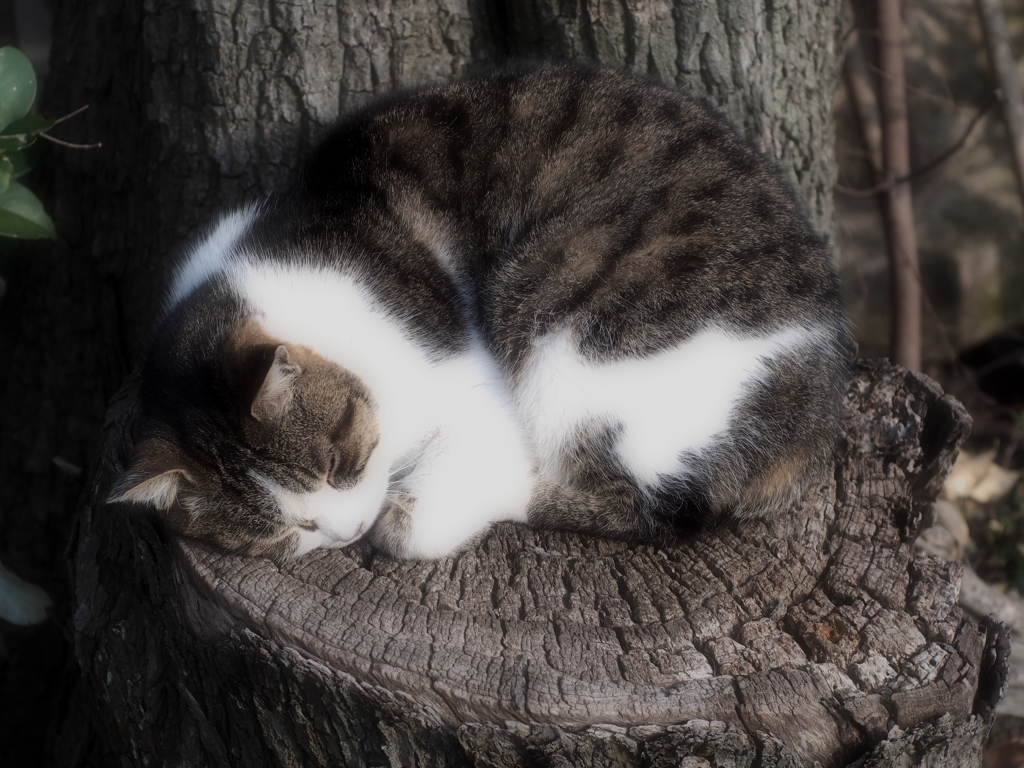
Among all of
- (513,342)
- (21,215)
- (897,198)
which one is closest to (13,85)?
(21,215)

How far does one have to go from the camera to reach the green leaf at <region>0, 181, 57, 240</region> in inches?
76.7

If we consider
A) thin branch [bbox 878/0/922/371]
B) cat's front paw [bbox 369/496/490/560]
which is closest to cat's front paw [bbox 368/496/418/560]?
cat's front paw [bbox 369/496/490/560]

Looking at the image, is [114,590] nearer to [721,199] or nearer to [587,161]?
[587,161]

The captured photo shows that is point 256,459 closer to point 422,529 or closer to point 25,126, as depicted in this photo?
point 422,529

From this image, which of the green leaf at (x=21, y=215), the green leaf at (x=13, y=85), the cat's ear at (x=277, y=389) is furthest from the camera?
the green leaf at (x=21, y=215)

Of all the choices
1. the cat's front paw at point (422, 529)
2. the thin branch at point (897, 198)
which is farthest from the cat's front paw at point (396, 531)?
the thin branch at point (897, 198)

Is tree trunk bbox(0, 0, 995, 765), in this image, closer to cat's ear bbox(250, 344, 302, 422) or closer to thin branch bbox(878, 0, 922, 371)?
cat's ear bbox(250, 344, 302, 422)

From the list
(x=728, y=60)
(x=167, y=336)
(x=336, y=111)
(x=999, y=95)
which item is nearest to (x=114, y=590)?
(x=167, y=336)

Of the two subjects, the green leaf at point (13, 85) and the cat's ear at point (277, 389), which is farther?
the green leaf at point (13, 85)

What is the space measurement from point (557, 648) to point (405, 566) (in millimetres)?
364

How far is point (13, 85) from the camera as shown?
6.02 ft

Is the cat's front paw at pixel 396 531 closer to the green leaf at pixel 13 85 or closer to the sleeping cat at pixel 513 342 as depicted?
the sleeping cat at pixel 513 342

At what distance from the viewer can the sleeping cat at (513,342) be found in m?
1.61

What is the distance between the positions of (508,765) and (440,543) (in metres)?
0.47
